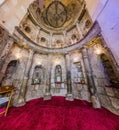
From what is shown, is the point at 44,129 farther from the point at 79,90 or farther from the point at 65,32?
the point at 65,32

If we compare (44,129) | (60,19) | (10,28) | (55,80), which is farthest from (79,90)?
(60,19)

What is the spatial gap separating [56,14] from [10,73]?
10204mm

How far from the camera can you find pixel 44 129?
3.00 metres

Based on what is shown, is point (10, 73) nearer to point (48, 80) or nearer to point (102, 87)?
point (48, 80)

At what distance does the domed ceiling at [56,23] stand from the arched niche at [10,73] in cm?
371

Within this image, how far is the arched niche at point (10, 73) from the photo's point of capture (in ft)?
18.6

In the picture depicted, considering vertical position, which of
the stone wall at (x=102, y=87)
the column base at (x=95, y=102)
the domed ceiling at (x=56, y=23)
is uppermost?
the domed ceiling at (x=56, y=23)

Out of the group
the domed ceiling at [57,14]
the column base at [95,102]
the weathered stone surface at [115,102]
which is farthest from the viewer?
the domed ceiling at [57,14]

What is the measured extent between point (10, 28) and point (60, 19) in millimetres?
7983

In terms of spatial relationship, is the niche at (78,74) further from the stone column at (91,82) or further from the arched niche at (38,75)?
the arched niche at (38,75)

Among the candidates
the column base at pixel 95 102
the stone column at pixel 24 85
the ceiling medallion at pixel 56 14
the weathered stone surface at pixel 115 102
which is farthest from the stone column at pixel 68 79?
the ceiling medallion at pixel 56 14

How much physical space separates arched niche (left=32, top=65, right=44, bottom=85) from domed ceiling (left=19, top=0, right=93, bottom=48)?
118 inches

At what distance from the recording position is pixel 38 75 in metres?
8.11

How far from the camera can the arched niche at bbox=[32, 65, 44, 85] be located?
770 cm
